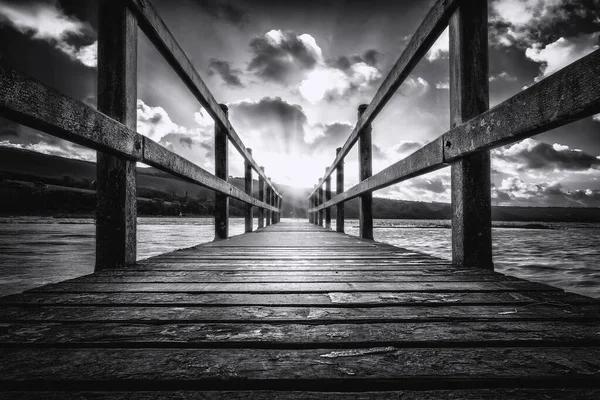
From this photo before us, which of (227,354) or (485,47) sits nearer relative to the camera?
(227,354)

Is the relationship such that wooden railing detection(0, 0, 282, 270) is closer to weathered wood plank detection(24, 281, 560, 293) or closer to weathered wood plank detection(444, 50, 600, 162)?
weathered wood plank detection(24, 281, 560, 293)

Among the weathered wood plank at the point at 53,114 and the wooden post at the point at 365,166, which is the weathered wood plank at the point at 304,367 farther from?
the wooden post at the point at 365,166

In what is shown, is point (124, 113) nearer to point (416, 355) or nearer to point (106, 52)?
point (106, 52)

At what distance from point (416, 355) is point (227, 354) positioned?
412 mm

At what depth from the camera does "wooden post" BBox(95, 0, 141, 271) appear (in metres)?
1.67

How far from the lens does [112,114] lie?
1652 millimetres

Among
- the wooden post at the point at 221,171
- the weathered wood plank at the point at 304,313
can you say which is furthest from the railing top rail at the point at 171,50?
the weathered wood plank at the point at 304,313

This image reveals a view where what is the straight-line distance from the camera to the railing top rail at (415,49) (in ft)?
6.13

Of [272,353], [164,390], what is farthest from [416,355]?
[164,390]

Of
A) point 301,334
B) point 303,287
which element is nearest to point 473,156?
point 303,287

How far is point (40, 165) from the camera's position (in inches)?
2018

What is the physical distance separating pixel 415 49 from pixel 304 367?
7.39 feet

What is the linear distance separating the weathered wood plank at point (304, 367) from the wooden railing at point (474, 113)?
0.68 meters

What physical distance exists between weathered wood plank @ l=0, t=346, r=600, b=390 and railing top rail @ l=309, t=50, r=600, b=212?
64 centimetres
